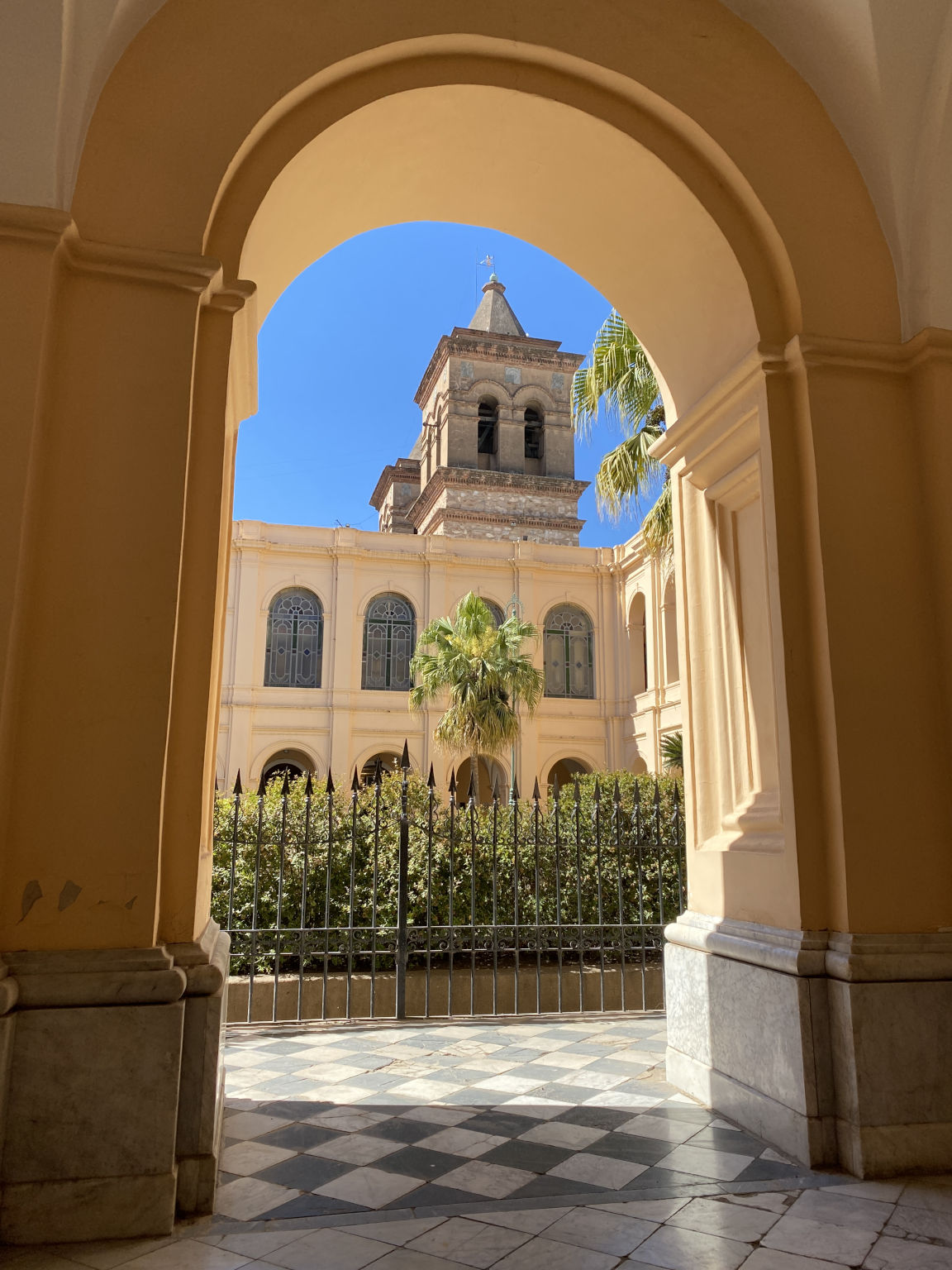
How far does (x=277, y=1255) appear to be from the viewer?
267cm

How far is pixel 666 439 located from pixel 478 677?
52.0 ft

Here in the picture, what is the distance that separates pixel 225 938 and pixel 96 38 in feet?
11.2

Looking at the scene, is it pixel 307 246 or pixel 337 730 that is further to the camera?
pixel 337 730

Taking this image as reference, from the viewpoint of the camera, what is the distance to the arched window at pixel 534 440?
37031 millimetres

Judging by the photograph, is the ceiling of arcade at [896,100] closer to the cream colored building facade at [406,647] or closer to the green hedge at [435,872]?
the green hedge at [435,872]

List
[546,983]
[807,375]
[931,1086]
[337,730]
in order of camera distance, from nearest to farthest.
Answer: [931,1086] < [807,375] < [546,983] < [337,730]

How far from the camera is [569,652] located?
28.5 meters

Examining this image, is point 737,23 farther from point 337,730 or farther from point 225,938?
point 337,730

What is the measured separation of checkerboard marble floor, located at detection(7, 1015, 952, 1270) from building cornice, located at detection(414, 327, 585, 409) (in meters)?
34.5

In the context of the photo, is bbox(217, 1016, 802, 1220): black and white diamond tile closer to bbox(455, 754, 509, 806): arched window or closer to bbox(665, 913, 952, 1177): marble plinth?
bbox(665, 913, 952, 1177): marble plinth

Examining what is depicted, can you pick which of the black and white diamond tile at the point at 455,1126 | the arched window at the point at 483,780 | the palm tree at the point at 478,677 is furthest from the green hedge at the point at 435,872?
the arched window at the point at 483,780

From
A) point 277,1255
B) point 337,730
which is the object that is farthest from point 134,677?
point 337,730

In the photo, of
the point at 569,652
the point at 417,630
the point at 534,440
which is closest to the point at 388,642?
the point at 417,630

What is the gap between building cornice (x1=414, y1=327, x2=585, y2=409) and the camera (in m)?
36.6
